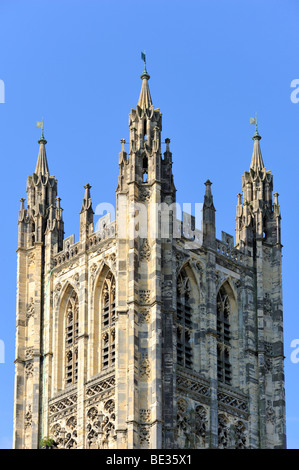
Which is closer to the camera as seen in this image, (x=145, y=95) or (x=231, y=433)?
(x=231, y=433)

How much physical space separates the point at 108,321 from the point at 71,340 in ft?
8.76

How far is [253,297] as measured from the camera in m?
98.0

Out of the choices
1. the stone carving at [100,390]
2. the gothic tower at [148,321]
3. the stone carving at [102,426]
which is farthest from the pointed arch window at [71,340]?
the stone carving at [102,426]

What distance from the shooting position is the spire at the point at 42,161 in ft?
336

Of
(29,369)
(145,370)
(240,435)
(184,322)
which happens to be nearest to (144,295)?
(184,322)

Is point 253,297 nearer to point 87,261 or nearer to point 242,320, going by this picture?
point 242,320

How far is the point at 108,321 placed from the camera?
94.4 meters

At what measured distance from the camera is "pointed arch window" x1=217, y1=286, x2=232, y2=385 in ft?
313

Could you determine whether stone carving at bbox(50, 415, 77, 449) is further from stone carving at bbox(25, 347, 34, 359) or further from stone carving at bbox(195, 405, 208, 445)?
stone carving at bbox(195, 405, 208, 445)

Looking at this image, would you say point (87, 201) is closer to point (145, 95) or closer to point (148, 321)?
point (145, 95)

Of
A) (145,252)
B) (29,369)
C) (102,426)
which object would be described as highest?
(145,252)

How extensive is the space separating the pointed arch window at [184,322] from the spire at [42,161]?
35.9ft
